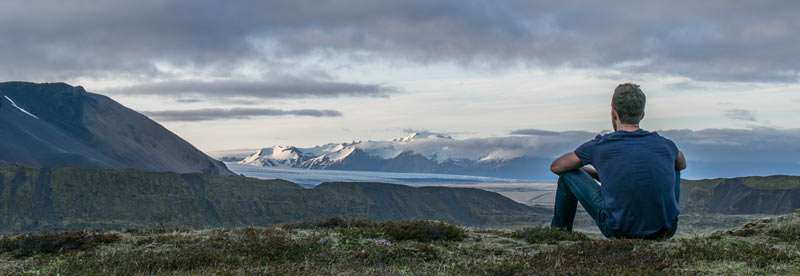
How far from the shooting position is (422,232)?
15195 millimetres

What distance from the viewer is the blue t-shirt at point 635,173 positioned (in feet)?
34.9

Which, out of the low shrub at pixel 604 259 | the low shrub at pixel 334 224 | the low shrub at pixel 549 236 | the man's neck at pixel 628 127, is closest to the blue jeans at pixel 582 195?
the low shrub at pixel 604 259

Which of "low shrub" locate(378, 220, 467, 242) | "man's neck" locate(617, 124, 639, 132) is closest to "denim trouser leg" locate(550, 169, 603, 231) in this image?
"man's neck" locate(617, 124, 639, 132)

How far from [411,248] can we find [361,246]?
0.97 m

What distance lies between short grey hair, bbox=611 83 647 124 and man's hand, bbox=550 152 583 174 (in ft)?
3.04

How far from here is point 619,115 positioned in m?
10.9

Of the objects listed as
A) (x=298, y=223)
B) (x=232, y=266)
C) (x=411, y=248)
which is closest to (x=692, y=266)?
(x=411, y=248)

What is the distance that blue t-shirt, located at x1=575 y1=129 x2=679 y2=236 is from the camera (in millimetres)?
10625

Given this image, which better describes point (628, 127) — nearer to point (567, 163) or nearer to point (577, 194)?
point (567, 163)

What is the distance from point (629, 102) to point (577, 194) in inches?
69.2

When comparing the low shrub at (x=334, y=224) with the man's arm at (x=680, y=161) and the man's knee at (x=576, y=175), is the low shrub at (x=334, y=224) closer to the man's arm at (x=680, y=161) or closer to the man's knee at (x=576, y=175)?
the man's knee at (x=576, y=175)

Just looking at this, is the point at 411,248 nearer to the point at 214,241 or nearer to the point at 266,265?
the point at 266,265

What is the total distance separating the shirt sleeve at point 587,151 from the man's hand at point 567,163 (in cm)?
10

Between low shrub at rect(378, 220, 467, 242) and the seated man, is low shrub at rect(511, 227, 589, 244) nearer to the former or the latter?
low shrub at rect(378, 220, 467, 242)
